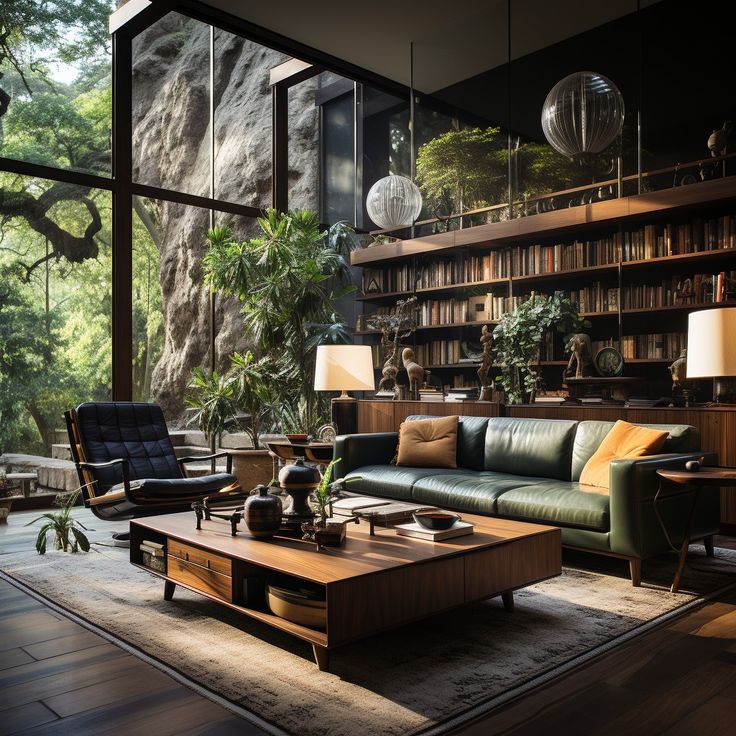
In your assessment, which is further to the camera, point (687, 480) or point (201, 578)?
point (687, 480)

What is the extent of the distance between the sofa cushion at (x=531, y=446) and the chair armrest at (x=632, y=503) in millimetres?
881

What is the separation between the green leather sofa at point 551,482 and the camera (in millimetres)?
3262

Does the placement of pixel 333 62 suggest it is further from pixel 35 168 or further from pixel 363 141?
pixel 35 168

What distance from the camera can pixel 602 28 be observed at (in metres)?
6.29

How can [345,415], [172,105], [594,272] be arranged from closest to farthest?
[594,272] → [345,415] → [172,105]

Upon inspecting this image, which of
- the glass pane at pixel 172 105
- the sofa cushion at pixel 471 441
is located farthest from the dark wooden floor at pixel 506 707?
the glass pane at pixel 172 105

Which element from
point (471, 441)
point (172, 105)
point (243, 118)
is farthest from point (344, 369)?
point (243, 118)

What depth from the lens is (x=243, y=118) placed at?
7.65 meters

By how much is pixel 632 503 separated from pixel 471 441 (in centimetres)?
166

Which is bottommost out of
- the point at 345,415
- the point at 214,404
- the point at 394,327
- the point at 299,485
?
the point at 299,485

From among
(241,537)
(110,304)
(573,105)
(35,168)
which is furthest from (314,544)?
(35,168)

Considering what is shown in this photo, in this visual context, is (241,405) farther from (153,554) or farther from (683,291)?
(683,291)

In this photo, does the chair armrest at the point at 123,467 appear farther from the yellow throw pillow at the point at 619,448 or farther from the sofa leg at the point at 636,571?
the sofa leg at the point at 636,571

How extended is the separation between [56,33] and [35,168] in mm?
1257
